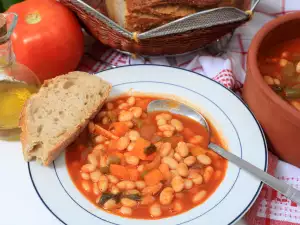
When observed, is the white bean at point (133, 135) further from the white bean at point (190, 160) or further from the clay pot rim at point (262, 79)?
the clay pot rim at point (262, 79)

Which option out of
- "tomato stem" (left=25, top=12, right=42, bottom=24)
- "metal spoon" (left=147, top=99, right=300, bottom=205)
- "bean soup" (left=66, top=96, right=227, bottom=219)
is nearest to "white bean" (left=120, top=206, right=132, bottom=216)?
"bean soup" (left=66, top=96, right=227, bottom=219)

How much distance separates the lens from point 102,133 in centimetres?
131

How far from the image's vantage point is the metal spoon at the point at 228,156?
1.10 m

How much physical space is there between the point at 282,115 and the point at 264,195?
229mm

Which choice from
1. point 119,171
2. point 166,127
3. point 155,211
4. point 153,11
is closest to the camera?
point 155,211

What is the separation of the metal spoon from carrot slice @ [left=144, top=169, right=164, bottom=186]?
0.17m

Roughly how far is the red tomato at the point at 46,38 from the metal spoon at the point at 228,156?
0.37 metres

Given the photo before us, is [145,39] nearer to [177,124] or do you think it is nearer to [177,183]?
[177,124]

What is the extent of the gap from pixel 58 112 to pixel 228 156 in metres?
0.51

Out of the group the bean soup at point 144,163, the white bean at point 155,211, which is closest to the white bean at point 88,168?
the bean soup at point 144,163

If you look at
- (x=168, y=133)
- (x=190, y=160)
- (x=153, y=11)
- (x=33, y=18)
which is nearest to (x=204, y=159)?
(x=190, y=160)

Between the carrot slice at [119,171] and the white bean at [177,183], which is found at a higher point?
the carrot slice at [119,171]

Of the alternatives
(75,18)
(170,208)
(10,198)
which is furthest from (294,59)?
(10,198)

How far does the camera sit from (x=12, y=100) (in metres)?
1.38
